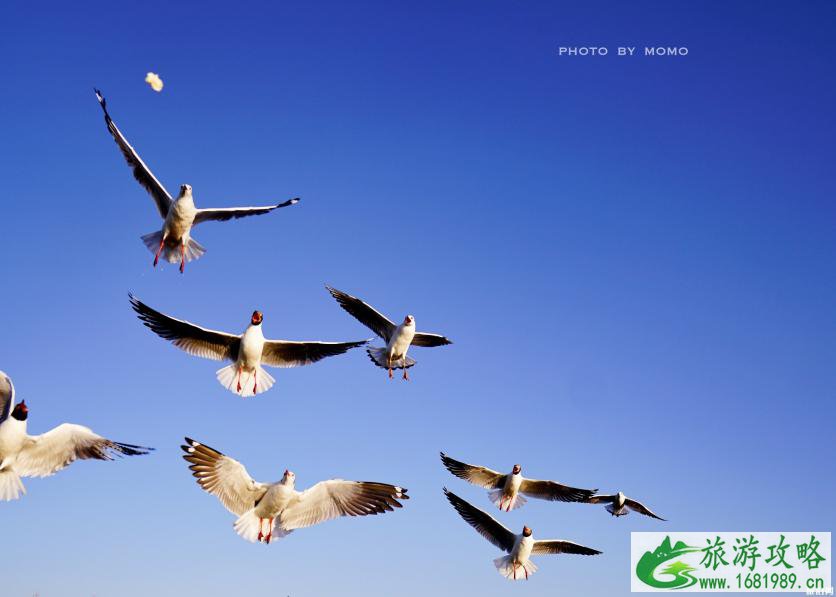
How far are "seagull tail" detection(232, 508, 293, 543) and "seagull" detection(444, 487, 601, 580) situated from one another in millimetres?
6031

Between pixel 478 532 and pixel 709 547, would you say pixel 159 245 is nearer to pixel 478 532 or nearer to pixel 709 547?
pixel 478 532

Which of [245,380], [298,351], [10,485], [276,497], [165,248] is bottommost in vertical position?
[10,485]

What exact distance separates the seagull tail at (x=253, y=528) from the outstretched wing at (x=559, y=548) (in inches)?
291

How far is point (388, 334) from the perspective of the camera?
1816 centimetres

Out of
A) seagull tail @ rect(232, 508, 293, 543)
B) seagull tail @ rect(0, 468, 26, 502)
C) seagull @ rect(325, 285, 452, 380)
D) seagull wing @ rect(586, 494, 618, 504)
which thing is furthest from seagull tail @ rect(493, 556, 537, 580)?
seagull tail @ rect(0, 468, 26, 502)

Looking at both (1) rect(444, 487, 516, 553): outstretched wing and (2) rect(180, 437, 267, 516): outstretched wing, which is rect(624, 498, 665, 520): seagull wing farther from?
(2) rect(180, 437, 267, 516): outstretched wing

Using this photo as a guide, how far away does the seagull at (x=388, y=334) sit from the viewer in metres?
17.7

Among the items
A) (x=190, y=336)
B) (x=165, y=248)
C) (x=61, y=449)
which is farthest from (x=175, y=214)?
(x=61, y=449)

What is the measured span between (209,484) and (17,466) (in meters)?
2.21

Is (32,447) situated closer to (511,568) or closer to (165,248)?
(165,248)

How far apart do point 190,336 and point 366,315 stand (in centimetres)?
455

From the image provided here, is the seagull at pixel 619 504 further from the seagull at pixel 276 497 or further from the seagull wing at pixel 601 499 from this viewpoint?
the seagull at pixel 276 497

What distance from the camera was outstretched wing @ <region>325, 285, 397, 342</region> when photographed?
1780 centimetres

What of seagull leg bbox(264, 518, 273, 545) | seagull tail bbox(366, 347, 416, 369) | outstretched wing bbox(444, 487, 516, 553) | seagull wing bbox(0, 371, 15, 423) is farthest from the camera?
seagull tail bbox(366, 347, 416, 369)
